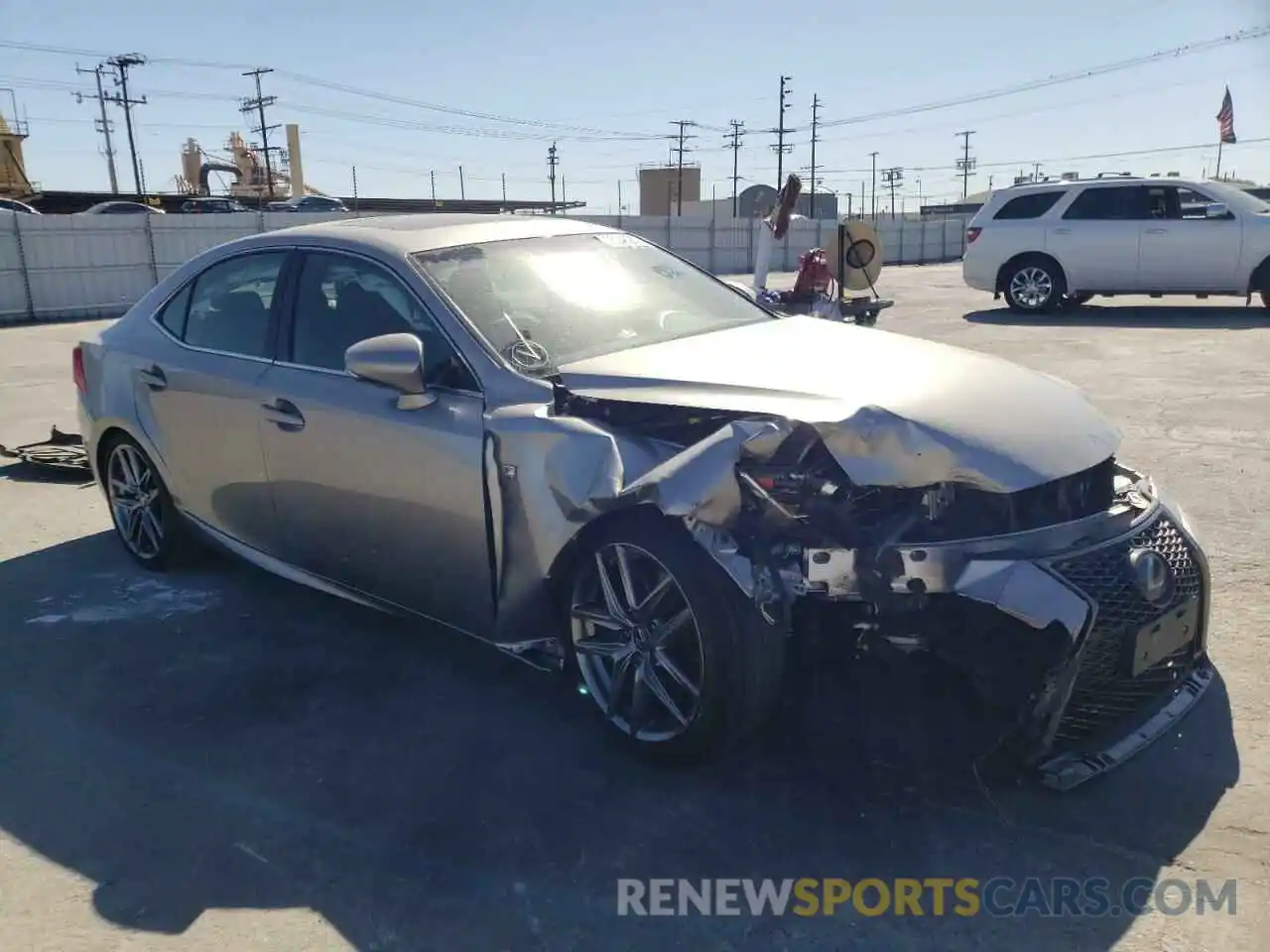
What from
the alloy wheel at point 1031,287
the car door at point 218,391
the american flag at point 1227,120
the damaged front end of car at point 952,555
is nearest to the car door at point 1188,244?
the alloy wheel at point 1031,287

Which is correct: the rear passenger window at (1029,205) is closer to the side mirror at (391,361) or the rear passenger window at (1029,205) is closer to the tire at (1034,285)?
the tire at (1034,285)

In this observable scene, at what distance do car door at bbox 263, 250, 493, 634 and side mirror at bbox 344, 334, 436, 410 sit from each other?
126mm

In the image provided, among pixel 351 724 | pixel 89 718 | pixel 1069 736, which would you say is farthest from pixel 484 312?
pixel 1069 736

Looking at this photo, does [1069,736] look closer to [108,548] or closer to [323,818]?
[323,818]

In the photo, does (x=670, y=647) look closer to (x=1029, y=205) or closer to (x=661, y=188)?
Result: (x=1029, y=205)

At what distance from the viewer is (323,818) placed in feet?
9.31

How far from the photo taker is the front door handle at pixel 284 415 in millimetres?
3693

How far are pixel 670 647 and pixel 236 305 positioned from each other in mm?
2515

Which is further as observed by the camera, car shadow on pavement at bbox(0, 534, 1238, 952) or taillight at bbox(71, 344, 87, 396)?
taillight at bbox(71, 344, 87, 396)

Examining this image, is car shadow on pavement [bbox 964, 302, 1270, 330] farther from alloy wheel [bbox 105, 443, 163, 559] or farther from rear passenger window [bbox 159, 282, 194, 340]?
alloy wheel [bbox 105, 443, 163, 559]

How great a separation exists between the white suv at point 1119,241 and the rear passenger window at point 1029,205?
0.05 ft

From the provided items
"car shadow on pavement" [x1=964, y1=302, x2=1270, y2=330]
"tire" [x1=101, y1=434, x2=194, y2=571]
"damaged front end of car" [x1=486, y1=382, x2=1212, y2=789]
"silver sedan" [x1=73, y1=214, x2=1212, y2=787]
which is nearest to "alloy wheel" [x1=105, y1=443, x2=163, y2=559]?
"tire" [x1=101, y1=434, x2=194, y2=571]

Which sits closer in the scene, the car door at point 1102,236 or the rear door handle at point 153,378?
the rear door handle at point 153,378

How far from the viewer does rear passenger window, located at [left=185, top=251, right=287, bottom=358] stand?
4020mm
